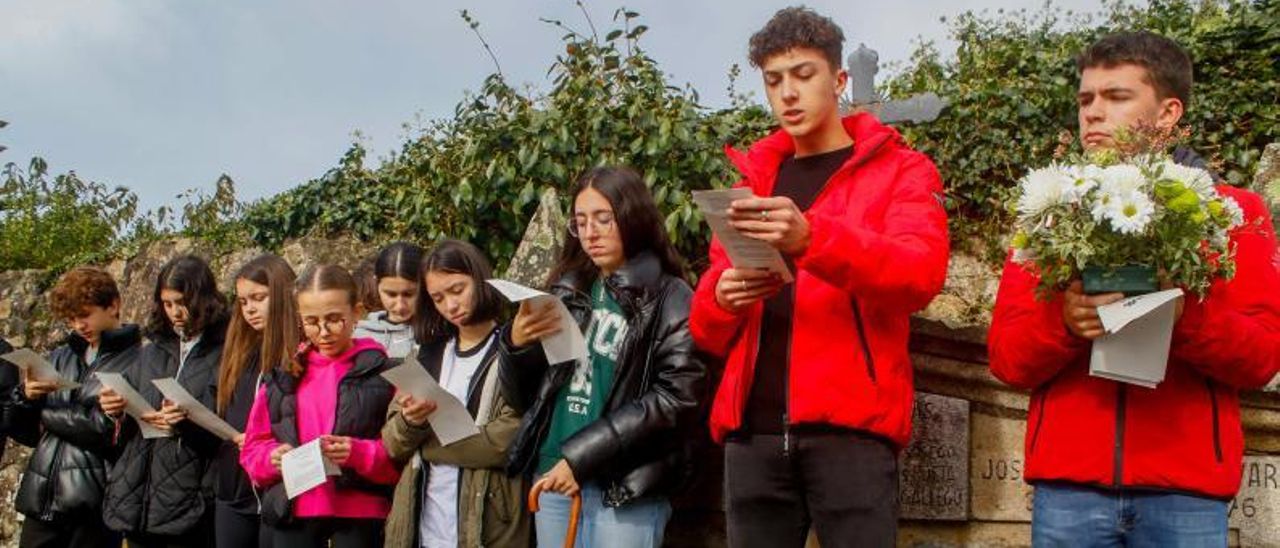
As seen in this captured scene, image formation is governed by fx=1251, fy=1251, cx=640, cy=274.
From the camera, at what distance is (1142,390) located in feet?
9.55

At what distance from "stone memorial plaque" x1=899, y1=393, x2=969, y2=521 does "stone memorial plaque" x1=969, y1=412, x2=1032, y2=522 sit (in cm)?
6

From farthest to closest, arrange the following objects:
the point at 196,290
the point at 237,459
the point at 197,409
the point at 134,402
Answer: the point at 196,290 → the point at 134,402 → the point at 237,459 → the point at 197,409

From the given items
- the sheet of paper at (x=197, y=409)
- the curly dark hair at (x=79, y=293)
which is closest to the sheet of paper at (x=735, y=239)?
the sheet of paper at (x=197, y=409)

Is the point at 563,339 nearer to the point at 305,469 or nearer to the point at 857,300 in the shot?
the point at 857,300

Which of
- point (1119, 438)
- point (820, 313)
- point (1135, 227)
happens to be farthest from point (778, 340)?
point (1135, 227)

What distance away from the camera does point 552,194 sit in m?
6.02

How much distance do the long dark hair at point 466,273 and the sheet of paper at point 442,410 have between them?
500mm

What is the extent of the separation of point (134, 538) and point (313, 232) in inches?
175

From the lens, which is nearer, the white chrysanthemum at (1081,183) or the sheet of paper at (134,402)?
the white chrysanthemum at (1081,183)

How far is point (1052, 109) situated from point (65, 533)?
5610 millimetres

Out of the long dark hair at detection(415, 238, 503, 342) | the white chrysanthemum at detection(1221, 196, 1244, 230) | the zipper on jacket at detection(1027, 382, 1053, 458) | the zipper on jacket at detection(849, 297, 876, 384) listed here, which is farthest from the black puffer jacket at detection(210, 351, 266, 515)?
the white chrysanthemum at detection(1221, 196, 1244, 230)

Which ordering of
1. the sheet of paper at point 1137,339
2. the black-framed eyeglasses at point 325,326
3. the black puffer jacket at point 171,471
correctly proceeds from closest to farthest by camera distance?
the sheet of paper at point 1137,339 → the black-framed eyeglasses at point 325,326 → the black puffer jacket at point 171,471

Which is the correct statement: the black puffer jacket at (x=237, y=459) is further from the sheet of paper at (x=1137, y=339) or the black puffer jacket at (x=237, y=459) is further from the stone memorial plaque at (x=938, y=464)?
the sheet of paper at (x=1137, y=339)

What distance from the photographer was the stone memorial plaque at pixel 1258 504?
13.0ft
